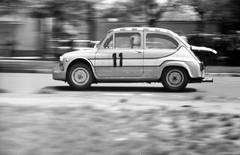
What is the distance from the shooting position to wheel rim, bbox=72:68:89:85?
11.8 m

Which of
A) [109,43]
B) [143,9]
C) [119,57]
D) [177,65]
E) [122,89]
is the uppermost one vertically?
[143,9]

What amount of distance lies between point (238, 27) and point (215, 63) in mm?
4035

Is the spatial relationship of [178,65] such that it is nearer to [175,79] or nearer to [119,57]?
[175,79]

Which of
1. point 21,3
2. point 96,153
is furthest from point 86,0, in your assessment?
point 96,153

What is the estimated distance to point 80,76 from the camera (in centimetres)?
1184

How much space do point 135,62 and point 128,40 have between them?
1.99 ft

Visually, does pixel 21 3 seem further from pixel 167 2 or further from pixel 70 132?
pixel 70 132

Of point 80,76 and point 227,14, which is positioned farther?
point 227,14

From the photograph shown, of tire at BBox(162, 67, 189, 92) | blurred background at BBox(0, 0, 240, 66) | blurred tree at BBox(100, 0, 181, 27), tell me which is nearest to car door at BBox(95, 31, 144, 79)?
tire at BBox(162, 67, 189, 92)

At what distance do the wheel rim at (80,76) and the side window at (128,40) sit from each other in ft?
3.50

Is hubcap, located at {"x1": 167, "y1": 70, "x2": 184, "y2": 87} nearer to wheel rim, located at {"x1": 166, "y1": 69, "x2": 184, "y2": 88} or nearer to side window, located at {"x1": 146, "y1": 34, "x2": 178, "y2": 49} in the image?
wheel rim, located at {"x1": 166, "y1": 69, "x2": 184, "y2": 88}

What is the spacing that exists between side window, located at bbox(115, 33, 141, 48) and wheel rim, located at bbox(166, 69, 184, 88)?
1.07 meters

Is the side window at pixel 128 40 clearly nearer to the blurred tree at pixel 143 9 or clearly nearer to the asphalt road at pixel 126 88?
the asphalt road at pixel 126 88

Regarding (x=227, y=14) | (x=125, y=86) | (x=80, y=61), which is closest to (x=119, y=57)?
(x=80, y=61)
